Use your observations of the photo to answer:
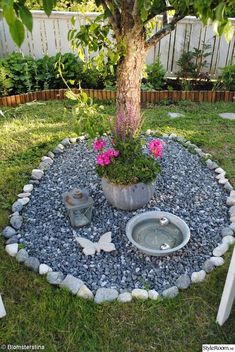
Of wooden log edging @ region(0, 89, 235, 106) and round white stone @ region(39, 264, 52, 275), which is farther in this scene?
wooden log edging @ region(0, 89, 235, 106)

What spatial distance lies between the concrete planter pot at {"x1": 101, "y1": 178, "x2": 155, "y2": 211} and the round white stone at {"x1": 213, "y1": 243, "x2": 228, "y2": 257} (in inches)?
26.1

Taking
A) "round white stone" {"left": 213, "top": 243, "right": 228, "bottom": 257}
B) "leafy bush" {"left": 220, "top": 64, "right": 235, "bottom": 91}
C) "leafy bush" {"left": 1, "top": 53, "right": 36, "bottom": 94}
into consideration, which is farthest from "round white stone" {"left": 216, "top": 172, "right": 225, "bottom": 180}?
"leafy bush" {"left": 1, "top": 53, "right": 36, "bottom": 94}

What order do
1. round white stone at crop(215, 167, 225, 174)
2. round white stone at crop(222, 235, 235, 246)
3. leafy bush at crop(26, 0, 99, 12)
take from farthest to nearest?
round white stone at crop(215, 167, 225, 174)
round white stone at crop(222, 235, 235, 246)
leafy bush at crop(26, 0, 99, 12)

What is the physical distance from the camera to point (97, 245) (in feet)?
8.04

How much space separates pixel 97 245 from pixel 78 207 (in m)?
0.31

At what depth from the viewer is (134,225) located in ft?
8.24

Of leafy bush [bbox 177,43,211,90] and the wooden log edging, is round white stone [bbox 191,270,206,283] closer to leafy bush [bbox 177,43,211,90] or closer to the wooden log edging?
the wooden log edging

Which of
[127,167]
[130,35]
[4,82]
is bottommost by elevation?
[127,167]

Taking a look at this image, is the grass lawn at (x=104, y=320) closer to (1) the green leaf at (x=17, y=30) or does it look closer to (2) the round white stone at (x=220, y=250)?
(2) the round white stone at (x=220, y=250)

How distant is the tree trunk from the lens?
8.65ft

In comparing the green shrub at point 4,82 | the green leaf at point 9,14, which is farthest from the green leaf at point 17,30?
the green shrub at point 4,82

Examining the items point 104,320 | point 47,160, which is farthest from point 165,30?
point 104,320

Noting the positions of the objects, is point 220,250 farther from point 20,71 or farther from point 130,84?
point 20,71

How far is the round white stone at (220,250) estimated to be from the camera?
7.88 feet
